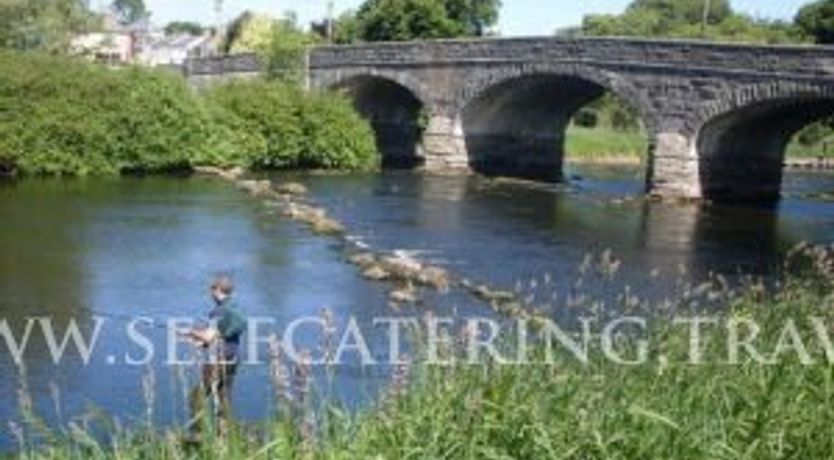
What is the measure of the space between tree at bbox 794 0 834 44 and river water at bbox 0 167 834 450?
44440 millimetres

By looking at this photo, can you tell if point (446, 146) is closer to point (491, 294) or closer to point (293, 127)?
point (293, 127)

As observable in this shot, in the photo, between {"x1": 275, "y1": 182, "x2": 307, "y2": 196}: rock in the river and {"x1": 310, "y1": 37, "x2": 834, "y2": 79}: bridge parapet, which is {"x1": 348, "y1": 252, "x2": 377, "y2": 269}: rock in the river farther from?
{"x1": 310, "y1": 37, "x2": 834, "y2": 79}: bridge parapet

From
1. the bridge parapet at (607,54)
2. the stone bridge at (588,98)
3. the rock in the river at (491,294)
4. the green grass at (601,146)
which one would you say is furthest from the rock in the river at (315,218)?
the green grass at (601,146)

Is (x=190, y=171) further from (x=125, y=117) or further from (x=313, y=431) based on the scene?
(x=313, y=431)

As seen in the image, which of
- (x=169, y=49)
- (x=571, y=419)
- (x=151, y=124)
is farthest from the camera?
(x=169, y=49)

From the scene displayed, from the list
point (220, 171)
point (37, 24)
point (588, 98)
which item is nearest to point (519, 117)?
point (588, 98)

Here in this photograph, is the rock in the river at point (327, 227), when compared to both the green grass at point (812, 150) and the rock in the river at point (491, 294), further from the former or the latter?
the green grass at point (812, 150)

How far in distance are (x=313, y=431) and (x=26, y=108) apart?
47.6 m

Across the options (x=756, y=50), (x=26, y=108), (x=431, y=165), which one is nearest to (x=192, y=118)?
(x=26, y=108)

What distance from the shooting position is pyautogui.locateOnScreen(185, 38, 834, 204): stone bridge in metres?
52.5

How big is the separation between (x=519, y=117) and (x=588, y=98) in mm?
3617

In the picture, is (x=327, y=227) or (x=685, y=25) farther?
(x=685, y=25)

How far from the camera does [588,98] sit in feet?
237

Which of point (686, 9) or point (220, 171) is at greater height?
point (686, 9)
